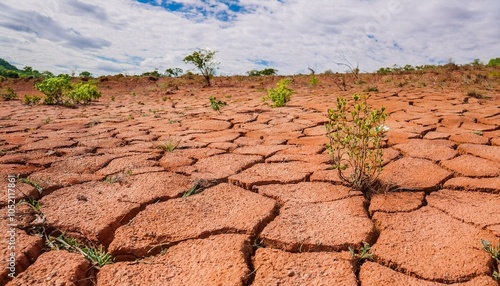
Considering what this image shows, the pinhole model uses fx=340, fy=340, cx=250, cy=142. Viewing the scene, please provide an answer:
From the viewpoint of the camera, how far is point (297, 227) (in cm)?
140

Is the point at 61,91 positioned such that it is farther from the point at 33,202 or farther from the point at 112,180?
the point at 33,202

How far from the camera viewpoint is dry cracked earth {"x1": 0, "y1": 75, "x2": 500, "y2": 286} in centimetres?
114

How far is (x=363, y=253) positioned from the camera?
4.02ft

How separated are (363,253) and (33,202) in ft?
4.87

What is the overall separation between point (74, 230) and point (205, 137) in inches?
72.1

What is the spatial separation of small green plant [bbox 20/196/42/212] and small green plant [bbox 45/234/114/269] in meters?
0.28

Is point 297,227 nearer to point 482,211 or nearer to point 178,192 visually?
point 178,192

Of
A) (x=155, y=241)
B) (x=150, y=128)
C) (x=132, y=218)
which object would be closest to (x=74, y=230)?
(x=132, y=218)

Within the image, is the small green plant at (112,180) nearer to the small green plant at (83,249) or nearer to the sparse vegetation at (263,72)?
the small green plant at (83,249)

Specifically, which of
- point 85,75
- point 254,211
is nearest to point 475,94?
point 254,211

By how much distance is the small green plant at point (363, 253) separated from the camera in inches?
47.5

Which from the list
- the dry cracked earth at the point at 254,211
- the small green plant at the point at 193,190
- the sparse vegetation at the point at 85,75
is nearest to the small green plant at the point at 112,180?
the dry cracked earth at the point at 254,211

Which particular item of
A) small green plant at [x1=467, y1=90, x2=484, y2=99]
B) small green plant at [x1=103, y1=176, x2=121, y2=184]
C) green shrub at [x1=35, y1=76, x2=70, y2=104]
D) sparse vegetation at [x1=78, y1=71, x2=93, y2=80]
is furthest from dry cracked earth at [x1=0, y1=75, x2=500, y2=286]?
sparse vegetation at [x1=78, y1=71, x2=93, y2=80]

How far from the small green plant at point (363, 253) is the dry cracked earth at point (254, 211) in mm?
22
